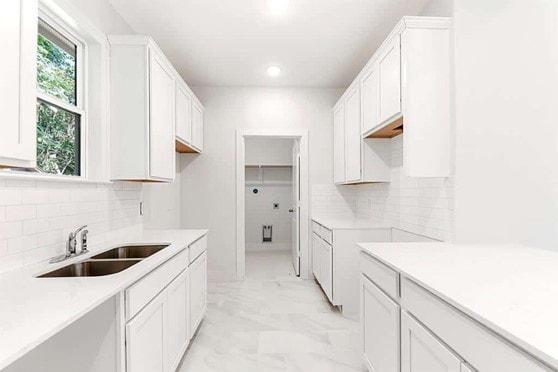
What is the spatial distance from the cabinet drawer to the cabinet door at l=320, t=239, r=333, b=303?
6cm

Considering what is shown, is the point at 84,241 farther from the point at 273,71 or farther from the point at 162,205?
the point at 273,71

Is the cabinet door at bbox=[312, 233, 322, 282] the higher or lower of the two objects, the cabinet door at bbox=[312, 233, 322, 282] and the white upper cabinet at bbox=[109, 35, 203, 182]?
the lower

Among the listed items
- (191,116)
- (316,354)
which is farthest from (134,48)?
(316,354)

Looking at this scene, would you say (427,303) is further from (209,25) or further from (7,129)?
(209,25)

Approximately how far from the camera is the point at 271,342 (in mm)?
2680

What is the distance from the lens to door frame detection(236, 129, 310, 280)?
4504 millimetres

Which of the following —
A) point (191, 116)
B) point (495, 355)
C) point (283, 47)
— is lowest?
point (495, 355)

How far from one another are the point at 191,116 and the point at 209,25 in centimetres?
114

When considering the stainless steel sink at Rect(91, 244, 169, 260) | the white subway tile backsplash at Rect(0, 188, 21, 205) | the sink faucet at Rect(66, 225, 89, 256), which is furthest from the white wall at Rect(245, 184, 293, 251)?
the white subway tile backsplash at Rect(0, 188, 21, 205)

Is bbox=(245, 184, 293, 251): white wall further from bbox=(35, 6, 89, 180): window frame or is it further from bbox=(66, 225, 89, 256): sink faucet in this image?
bbox=(66, 225, 89, 256): sink faucet

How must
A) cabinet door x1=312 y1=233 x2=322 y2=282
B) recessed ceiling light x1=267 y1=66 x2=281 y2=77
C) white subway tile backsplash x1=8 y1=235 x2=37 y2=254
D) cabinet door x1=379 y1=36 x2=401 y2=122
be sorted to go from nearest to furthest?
white subway tile backsplash x1=8 y1=235 x2=37 y2=254, cabinet door x1=379 y1=36 x2=401 y2=122, recessed ceiling light x1=267 y1=66 x2=281 y2=77, cabinet door x1=312 y1=233 x2=322 y2=282

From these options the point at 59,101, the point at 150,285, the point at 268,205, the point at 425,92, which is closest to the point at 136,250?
the point at 150,285

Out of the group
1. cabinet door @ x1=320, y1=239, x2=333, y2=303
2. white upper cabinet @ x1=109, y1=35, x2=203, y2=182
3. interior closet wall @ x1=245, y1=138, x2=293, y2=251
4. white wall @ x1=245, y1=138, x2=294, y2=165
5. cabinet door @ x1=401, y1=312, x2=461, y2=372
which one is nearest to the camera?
cabinet door @ x1=401, y1=312, x2=461, y2=372

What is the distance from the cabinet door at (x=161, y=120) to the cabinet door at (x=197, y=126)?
3.02 feet
